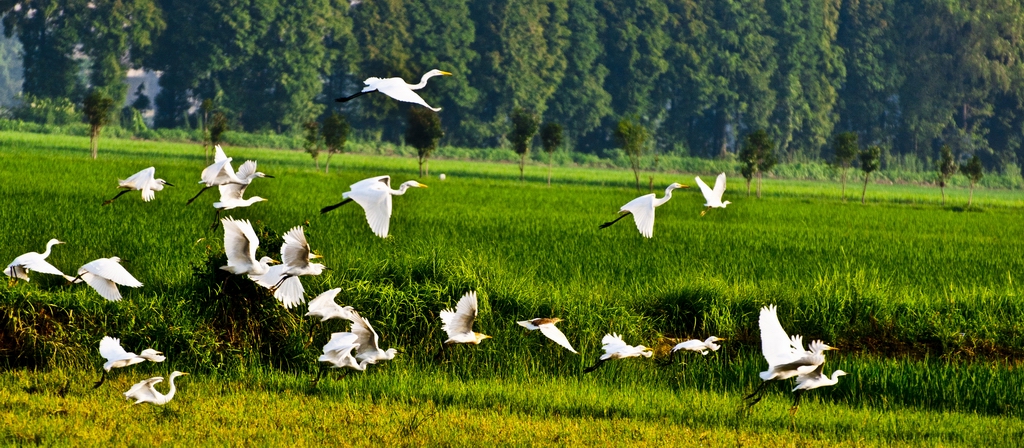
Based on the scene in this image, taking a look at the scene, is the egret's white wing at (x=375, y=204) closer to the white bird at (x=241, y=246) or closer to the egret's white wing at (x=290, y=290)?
the white bird at (x=241, y=246)

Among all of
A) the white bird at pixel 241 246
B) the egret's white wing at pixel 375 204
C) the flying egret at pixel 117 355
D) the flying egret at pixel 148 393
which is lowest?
the flying egret at pixel 148 393

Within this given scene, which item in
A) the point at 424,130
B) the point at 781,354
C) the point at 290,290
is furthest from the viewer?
the point at 424,130

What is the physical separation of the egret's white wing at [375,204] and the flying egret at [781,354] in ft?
8.04

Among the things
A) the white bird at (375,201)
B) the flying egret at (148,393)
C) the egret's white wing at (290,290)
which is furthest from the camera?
the egret's white wing at (290,290)

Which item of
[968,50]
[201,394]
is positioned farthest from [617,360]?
[968,50]

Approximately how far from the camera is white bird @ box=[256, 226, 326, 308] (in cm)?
682

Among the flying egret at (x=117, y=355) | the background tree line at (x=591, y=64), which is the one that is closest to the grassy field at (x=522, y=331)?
the flying egret at (x=117, y=355)

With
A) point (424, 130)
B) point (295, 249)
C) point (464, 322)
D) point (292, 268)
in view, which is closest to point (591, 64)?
point (424, 130)

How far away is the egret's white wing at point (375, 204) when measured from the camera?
6316 millimetres

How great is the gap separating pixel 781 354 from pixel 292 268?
325 centimetres

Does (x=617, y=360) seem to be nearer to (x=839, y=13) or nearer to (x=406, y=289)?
(x=406, y=289)

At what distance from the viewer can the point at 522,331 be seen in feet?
30.1

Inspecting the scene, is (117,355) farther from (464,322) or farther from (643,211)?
(643,211)

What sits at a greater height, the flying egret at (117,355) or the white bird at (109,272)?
the white bird at (109,272)
